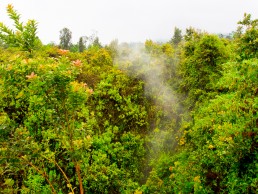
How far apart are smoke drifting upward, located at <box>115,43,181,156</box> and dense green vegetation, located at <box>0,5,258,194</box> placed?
54mm

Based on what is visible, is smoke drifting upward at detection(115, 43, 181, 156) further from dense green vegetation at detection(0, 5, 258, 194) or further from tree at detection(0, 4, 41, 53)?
tree at detection(0, 4, 41, 53)

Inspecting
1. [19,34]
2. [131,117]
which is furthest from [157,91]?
[19,34]

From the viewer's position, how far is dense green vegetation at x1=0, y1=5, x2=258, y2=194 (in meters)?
3.92

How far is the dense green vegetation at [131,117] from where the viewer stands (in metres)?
3.92

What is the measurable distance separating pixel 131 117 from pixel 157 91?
2152mm

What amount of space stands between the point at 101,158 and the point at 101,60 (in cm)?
674

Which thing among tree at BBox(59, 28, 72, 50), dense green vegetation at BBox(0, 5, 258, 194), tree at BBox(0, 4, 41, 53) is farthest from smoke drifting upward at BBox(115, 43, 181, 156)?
tree at BBox(59, 28, 72, 50)

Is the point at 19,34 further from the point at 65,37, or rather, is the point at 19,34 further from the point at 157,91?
the point at 65,37

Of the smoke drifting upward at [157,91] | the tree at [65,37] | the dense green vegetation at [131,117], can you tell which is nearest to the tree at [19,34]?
the dense green vegetation at [131,117]

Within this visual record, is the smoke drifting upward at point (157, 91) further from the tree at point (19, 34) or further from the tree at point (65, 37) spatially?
the tree at point (65, 37)

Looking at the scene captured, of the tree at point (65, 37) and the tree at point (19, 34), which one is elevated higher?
the tree at point (65, 37)

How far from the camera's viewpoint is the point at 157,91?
14.5 meters

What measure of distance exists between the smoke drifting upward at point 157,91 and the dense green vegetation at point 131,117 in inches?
2.1

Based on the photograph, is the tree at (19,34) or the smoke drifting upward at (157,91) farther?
the smoke drifting upward at (157,91)
